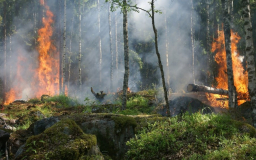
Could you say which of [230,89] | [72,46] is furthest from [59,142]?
[72,46]

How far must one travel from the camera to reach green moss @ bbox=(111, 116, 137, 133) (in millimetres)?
5605

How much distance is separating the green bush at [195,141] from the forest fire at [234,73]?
264 inches

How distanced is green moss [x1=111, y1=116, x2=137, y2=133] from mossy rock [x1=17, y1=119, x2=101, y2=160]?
4.70ft

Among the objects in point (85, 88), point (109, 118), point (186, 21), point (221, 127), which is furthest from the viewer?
point (85, 88)

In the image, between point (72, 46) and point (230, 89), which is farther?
point (72, 46)

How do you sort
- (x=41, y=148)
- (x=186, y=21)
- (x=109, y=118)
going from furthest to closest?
(x=186, y=21) → (x=109, y=118) → (x=41, y=148)

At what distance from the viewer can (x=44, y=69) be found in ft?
94.7

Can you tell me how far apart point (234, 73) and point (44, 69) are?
78.9ft

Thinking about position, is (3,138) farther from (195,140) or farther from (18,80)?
(18,80)

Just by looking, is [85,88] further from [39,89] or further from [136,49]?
[136,49]

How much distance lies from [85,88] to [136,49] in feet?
38.5

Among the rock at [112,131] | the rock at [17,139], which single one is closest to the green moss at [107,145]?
the rock at [112,131]

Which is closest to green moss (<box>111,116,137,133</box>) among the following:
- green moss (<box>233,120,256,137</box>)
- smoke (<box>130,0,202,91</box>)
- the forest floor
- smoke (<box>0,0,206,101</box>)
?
the forest floor

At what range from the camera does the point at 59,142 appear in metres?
3.80
